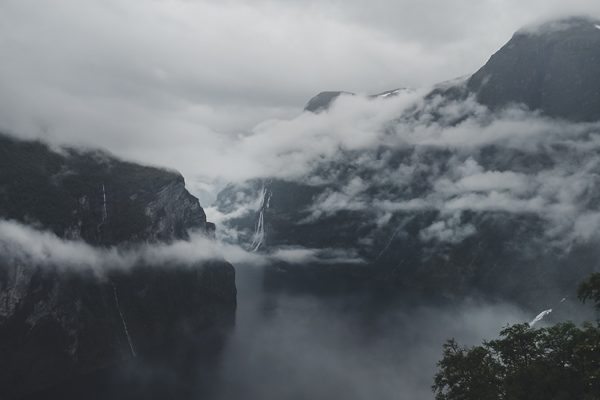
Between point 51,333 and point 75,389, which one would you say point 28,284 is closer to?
point 51,333

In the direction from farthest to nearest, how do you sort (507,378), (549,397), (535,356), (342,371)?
(342,371) → (535,356) → (507,378) → (549,397)

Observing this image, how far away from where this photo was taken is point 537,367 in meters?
66.3

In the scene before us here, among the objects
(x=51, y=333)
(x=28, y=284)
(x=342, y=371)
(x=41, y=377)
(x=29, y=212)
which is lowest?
(x=342, y=371)

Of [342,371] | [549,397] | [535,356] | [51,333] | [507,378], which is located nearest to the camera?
[549,397]

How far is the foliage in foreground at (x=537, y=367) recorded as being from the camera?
Result: 189ft

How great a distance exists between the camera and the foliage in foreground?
57562 mm

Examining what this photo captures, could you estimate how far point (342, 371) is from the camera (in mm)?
193625

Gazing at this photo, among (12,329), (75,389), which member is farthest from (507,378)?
(12,329)

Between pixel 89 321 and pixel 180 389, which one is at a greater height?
pixel 89 321

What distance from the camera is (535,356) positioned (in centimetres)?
7462

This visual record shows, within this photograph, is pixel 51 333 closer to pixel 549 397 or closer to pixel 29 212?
pixel 29 212

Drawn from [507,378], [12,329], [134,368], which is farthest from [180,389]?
[507,378]

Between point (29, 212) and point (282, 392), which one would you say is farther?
point (29, 212)

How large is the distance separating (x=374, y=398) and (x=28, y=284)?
4827 inches
